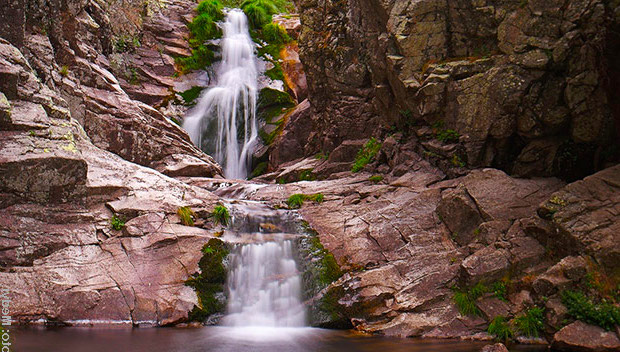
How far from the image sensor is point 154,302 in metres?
8.84

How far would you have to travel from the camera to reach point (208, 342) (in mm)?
7641

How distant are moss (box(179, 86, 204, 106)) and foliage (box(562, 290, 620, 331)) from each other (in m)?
20.4

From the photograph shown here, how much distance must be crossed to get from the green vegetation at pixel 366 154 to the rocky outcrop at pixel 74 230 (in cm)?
633

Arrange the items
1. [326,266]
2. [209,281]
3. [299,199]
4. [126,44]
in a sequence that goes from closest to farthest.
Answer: [209,281]
[326,266]
[299,199]
[126,44]

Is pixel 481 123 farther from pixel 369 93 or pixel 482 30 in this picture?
pixel 369 93

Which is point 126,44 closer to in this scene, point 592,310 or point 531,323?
point 531,323

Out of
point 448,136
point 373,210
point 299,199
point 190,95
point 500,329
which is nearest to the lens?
point 500,329

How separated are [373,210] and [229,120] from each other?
13288 millimetres

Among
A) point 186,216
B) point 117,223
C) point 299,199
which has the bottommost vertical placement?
point 117,223

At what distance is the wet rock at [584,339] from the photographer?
21.8 ft

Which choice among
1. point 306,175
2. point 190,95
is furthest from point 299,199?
point 190,95

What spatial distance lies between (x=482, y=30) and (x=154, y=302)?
11108 millimetres

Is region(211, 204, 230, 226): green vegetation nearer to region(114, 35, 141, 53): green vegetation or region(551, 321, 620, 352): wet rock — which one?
region(551, 321, 620, 352): wet rock

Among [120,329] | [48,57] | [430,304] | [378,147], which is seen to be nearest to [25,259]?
[120,329]
